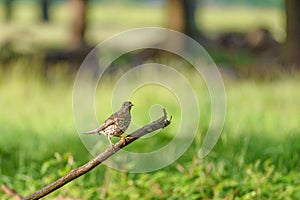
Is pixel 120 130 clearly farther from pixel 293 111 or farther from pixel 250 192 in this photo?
pixel 293 111

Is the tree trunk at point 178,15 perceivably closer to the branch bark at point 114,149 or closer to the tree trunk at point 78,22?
the tree trunk at point 78,22

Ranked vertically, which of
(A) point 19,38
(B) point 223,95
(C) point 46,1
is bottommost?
(B) point 223,95

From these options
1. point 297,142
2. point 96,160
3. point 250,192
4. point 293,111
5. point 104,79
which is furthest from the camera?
point 104,79

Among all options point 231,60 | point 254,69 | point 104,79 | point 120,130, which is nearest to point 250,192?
point 120,130

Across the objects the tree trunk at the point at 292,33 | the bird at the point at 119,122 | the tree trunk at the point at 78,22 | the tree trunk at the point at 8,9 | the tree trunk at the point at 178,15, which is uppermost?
the tree trunk at the point at 8,9

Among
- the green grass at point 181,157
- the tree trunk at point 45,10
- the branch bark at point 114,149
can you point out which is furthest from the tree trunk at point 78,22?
the tree trunk at point 45,10

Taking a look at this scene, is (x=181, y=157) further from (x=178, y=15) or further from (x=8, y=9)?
(x=8, y=9)

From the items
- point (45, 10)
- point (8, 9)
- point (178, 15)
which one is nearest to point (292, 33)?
point (178, 15)
